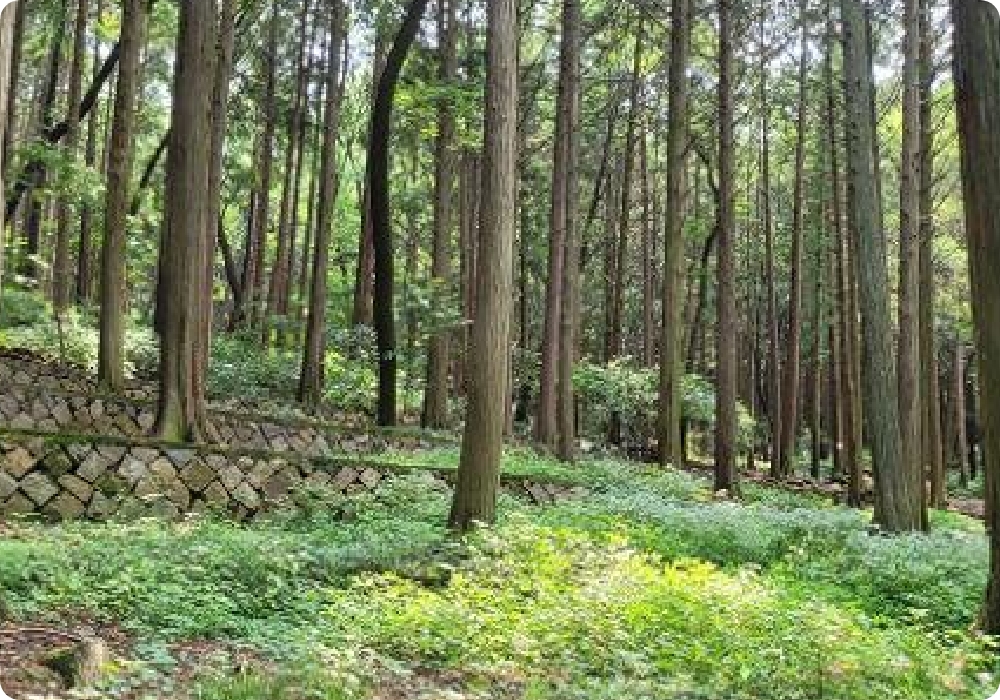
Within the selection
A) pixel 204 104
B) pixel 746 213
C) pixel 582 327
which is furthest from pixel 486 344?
pixel 582 327

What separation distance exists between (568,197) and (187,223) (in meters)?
8.51

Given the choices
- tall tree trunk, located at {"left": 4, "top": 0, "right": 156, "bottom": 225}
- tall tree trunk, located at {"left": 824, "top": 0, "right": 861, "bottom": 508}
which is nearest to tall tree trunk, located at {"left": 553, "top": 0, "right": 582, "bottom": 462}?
tall tree trunk, located at {"left": 824, "top": 0, "right": 861, "bottom": 508}

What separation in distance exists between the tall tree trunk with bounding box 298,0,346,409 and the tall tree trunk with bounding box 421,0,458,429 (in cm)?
214

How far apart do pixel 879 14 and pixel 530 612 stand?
14824 mm

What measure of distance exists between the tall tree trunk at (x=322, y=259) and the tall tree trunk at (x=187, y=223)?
829 cm

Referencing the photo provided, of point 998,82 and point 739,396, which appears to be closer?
point 998,82

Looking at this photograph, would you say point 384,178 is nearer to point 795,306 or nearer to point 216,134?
point 216,134

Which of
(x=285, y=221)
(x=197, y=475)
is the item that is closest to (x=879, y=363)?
(x=197, y=475)

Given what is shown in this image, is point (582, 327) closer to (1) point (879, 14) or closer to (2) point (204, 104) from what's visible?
(1) point (879, 14)

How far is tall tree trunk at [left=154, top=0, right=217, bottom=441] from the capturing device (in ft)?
36.5

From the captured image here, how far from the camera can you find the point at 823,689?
5.06m

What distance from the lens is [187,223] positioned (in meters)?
11.2

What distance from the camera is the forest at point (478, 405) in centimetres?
558

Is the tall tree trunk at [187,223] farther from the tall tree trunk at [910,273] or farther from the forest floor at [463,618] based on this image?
the tall tree trunk at [910,273]
